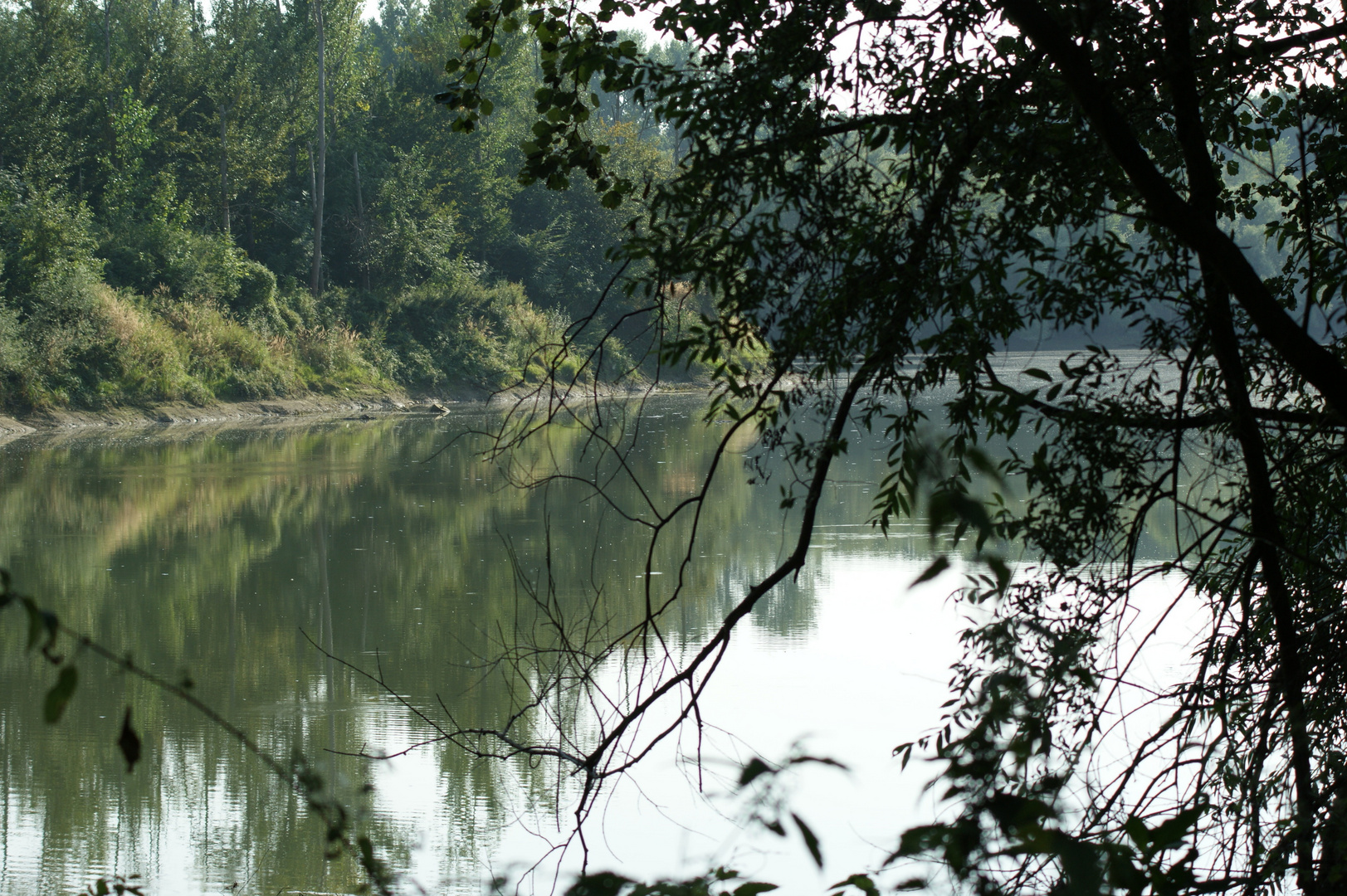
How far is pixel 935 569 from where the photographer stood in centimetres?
113

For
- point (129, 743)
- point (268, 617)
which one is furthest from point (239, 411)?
point (129, 743)

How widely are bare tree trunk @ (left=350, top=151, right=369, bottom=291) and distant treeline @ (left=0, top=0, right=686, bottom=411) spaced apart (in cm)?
7

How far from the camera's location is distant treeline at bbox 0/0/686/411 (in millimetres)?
24094

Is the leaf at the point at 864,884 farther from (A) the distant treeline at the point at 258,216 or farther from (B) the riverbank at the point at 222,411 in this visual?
(A) the distant treeline at the point at 258,216

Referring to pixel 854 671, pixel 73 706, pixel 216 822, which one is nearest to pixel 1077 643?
pixel 216 822

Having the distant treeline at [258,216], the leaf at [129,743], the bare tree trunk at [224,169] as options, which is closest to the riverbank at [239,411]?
the distant treeline at [258,216]

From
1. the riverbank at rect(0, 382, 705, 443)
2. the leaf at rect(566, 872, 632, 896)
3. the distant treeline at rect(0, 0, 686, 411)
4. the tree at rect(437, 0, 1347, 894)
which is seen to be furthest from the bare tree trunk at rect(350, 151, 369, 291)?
the leaf at rect(566, 872, 632, 896)

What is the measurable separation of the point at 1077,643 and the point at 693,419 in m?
23.1

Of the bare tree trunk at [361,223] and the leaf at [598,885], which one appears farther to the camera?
the bare tree trunk at [361,223]

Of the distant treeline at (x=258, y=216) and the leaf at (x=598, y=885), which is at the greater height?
the distant treeline at (x=258, y=216)

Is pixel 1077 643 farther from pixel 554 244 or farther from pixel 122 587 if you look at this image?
pixel 554 244

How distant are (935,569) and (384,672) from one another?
675 cm

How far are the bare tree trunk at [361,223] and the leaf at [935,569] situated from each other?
33.1m

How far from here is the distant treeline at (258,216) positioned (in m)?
24.1
